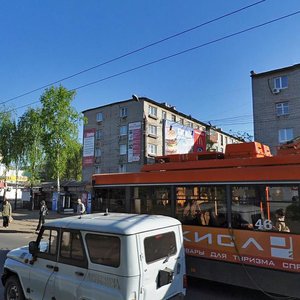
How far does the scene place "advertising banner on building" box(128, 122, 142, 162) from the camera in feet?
137

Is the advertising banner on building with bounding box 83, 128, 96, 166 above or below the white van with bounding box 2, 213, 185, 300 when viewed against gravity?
above

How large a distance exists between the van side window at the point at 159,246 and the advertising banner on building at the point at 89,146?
141 feet

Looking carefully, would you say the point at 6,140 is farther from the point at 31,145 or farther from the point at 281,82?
the point at 281,82

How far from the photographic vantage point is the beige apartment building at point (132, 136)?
41.9 metres

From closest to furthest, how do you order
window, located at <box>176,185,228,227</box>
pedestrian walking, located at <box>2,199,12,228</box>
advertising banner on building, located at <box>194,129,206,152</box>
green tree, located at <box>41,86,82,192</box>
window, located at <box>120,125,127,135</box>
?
window, located at <box>176,185,228,227</box> → pedestrian walking, located at <box>2,199,12,228</box> → green tree, located at <box>41,86,82,192</box> → advertising banner on building, located at <box>194,129,206,152</box> → window, located at <box>120,125,127,135</box>

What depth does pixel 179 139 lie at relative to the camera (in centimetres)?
4228

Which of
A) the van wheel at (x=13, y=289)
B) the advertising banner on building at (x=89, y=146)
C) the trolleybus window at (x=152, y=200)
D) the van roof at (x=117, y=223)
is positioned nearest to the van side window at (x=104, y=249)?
the van roof at (x=117, y=223)

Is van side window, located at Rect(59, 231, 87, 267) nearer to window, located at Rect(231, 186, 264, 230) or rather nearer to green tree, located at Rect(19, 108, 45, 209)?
window, located at Rect(231, 186, 264, 230)

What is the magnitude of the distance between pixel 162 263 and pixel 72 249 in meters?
1.32

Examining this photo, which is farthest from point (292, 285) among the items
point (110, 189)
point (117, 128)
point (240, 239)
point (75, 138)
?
point (117, 128)

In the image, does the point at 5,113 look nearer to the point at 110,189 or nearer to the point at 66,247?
the point at 110,189

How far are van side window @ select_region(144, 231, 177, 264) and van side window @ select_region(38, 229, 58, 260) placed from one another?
1.52 meters

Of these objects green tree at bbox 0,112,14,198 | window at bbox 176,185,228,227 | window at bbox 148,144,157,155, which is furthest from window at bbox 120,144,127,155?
window at bbox 176,185,228,227

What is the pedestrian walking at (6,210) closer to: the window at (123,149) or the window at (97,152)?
the window at (123,149)
